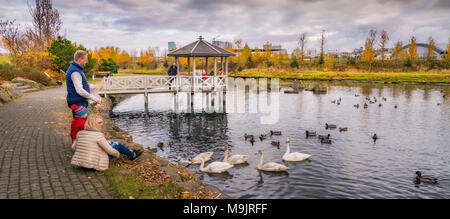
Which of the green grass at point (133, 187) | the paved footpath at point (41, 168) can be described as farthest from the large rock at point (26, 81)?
the green grass at point (133, 187)

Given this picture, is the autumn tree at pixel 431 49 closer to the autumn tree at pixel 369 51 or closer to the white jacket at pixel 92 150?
the autumn tree at pixel 369 51

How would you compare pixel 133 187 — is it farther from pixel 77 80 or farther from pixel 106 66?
pixel 106 66

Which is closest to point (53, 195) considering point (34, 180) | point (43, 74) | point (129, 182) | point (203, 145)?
point (34, 180)

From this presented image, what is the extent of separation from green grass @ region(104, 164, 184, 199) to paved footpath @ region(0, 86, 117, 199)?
0.18 m

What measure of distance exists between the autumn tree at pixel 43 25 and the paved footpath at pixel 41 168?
3478 centimetres

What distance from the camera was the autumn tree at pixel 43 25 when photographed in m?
39.5

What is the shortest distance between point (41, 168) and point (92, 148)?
149 cm

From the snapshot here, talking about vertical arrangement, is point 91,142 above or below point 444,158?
above

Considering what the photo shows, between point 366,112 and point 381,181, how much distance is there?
1549 cm

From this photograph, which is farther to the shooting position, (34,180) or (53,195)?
(34,180)

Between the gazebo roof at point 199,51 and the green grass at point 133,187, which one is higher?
the gazebo roof at point 199,51

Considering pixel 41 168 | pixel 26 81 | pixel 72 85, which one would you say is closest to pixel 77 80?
pixel 72 85
